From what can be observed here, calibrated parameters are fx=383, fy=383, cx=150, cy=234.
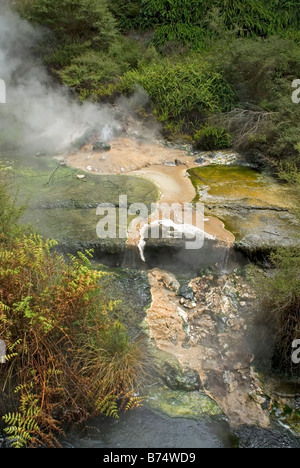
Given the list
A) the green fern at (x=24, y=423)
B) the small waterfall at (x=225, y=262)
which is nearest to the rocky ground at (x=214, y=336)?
the small waterfall at (x=225, y=262)

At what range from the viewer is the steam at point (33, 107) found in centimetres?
831

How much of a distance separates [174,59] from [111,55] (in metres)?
1.71

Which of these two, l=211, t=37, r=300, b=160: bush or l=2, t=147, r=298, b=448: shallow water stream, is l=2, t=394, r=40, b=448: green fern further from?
l=211, t=37, r=300, b=160: bush

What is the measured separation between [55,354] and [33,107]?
6.90 metres

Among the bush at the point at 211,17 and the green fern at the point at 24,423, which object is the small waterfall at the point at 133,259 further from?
the bush at the point at 211,17

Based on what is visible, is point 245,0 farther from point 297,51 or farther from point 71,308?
point 71,308

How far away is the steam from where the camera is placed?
27.3 feet

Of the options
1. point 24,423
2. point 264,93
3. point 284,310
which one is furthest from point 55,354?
point 264,93

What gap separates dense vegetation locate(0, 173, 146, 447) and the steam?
4.96 m

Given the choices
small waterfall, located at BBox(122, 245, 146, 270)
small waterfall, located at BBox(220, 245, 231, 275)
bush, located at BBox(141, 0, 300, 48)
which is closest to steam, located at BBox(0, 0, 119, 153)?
bush, located at BBox(141, 0, 300, 48)

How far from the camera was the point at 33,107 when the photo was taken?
889 centimetres

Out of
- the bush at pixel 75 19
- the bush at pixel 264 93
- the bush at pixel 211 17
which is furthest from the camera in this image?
the bush at pixel 211 17

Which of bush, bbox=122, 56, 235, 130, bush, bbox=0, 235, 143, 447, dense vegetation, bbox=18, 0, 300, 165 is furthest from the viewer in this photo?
bush, bbox=122, 56, 235, 130

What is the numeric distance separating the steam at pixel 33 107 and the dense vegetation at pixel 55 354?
4.96 m
